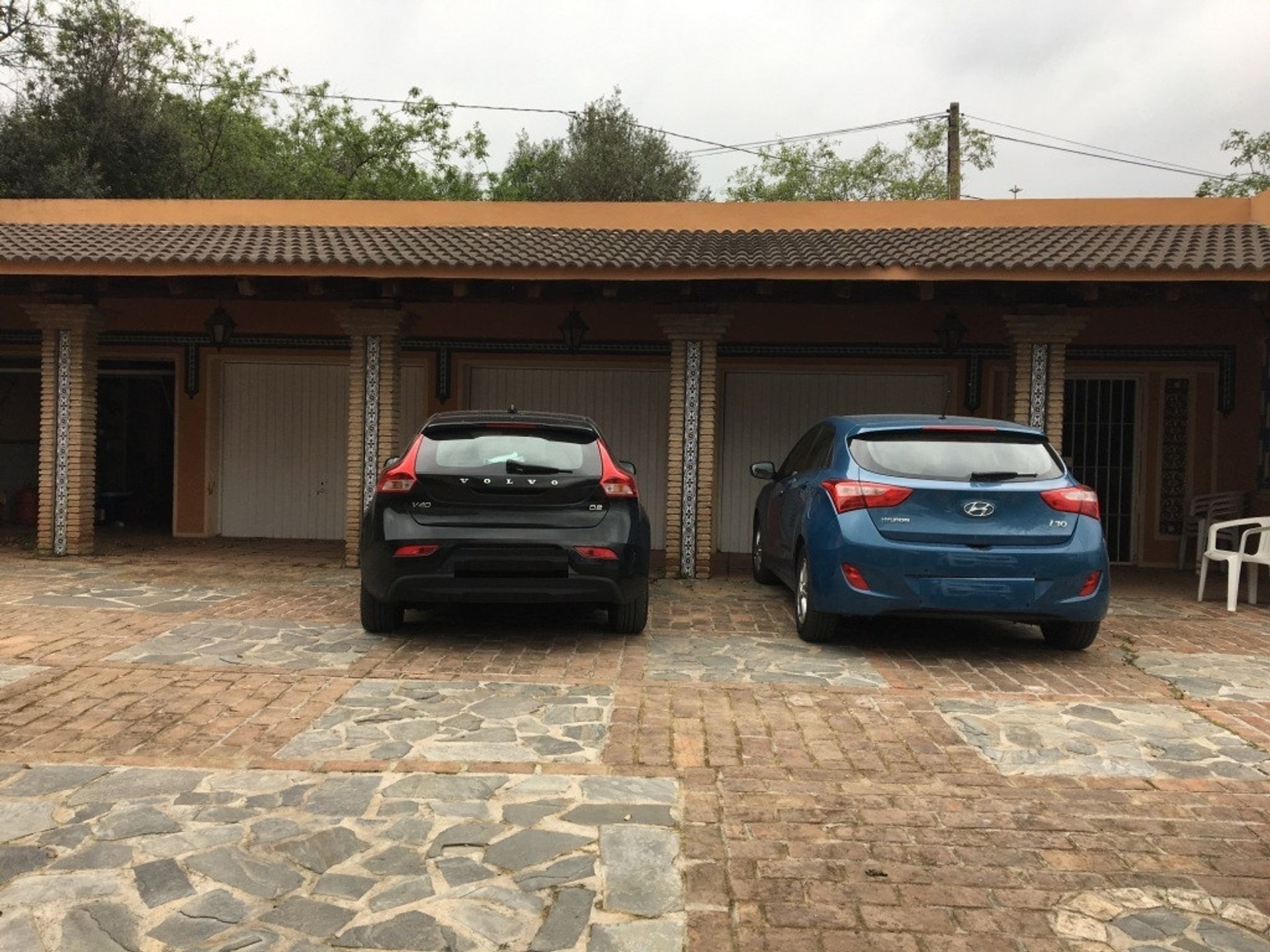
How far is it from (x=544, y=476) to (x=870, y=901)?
3686 mm

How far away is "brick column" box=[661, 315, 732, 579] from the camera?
1002cm

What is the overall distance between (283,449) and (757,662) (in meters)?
8.72

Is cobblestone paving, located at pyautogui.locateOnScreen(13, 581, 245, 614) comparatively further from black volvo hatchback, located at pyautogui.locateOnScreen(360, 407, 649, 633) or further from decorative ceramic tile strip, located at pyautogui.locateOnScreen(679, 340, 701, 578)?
decorative ceramic tile strip, located at pyautogui.locateOnScreen(679, 340, 701, 578)

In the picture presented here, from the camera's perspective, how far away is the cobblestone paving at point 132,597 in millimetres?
7730

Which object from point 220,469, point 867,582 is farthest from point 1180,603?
point 220,469

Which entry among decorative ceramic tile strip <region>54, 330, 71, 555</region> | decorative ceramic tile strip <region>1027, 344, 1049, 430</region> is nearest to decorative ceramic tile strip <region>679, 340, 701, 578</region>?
decorative ceramic tile strip <region>1027, 344, 1049, 430</region>

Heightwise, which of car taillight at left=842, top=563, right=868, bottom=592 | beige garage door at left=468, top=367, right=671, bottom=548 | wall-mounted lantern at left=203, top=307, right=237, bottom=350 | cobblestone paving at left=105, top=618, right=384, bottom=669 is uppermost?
wall-mounted lantern at left=203, top=307, right=237, bottom=350

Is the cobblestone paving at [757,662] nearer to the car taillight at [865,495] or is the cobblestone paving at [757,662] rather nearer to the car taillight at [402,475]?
the car taillight at [865,495]

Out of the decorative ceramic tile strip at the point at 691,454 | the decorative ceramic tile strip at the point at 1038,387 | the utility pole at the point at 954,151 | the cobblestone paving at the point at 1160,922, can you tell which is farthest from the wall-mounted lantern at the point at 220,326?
the utility pole at the point at 954,151

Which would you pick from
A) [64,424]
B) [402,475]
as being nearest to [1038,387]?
[402,475]

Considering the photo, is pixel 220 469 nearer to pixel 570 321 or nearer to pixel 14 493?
pixel 14 493

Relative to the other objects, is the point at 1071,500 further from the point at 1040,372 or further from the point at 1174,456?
the point at 1174,456

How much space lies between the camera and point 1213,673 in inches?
243

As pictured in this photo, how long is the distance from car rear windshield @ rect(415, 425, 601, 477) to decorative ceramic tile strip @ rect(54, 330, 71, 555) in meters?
6.42
